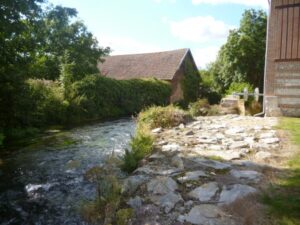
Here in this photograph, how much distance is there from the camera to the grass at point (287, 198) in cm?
382

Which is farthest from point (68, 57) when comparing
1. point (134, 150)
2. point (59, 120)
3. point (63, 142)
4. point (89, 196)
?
point (89, 196)

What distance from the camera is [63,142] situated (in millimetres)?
10547

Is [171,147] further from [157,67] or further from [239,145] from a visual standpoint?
[157,67]

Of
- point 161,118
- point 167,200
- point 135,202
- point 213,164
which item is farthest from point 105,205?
point 161,118

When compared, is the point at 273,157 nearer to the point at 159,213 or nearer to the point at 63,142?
the point at 159,213

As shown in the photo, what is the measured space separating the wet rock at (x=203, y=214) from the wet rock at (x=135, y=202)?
0.81 m

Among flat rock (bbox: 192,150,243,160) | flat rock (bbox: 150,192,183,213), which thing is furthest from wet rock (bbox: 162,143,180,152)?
flat rock (bbox: 150,192,183,213)

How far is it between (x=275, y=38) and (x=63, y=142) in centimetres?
881

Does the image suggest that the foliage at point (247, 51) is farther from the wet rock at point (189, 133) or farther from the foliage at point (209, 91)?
the wet rock at point (189, 133)

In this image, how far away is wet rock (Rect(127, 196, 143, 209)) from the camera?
4575 mm

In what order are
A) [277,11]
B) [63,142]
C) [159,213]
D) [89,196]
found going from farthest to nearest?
[277,11] < [63,142] < [89,196] < [159,213]

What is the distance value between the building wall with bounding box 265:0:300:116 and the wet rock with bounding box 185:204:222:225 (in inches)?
345

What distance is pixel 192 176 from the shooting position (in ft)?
17.5

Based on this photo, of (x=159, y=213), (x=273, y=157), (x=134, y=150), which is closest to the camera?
(x=159, y=213)
